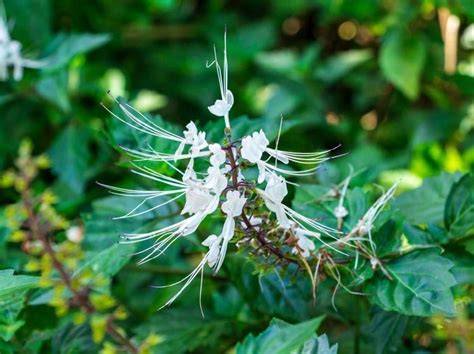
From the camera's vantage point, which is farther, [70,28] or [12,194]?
[70,28]

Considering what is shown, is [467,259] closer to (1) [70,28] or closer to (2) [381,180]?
(2) [381,180]

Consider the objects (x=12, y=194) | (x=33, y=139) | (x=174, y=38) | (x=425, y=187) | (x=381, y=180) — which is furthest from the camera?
(x=174, y=38)

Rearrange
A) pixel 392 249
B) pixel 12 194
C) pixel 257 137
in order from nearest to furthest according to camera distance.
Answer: pixel 257 137 < pixel 392 249 < pixel 12 194

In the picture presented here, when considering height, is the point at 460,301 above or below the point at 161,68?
above

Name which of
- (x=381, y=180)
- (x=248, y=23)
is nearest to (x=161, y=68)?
(x=248, y=23)

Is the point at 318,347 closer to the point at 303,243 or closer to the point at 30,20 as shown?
the point at 303,243

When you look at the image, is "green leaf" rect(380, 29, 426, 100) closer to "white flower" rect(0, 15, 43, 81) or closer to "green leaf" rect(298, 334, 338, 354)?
"white flower" rect(0, 15, 43, 81)

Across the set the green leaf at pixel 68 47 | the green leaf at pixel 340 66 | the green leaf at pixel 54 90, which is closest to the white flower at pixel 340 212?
the green leaf at pixel 68 47

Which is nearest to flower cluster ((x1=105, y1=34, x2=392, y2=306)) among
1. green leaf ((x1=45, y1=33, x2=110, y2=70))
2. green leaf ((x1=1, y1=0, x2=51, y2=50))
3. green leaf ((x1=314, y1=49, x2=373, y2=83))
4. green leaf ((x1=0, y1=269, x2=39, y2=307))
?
green leaf ((x1=0, y1=269, x2=39, y2=307))
